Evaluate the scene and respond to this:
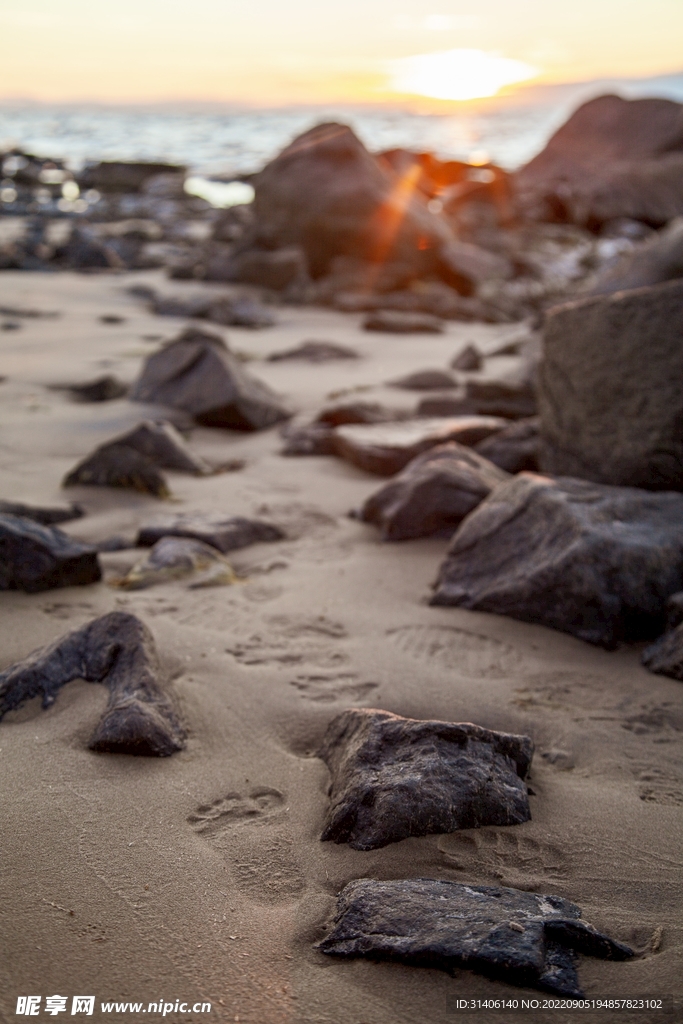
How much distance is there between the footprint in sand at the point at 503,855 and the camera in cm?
187

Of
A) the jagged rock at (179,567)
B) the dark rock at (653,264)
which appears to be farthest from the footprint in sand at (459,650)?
the dark rock at (653,264)

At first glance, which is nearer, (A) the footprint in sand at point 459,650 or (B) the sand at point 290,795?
(B) the sand at point 290,795

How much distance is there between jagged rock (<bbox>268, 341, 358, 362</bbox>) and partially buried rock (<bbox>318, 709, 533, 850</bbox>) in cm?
529

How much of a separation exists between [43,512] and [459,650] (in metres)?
1.83

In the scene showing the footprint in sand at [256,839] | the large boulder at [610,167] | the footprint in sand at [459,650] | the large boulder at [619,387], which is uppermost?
the large boulder at [610,167]

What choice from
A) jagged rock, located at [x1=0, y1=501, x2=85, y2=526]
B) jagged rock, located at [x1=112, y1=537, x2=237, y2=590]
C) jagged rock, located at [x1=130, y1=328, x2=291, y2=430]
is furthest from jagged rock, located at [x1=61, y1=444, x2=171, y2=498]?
jagged rock, located at [x1=130, y1=328, x2=291, y2=430]

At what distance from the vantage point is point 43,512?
3.74m

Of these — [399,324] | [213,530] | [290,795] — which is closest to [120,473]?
[213,530]

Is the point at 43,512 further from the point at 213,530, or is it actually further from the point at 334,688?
the point at 334,688

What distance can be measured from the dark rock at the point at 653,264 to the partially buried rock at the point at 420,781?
3135 millimetres

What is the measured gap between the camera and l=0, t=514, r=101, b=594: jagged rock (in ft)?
10.1

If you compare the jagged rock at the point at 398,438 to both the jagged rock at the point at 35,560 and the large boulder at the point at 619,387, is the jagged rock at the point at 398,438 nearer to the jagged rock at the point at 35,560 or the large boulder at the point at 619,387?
the large boulder at the point at 619,387

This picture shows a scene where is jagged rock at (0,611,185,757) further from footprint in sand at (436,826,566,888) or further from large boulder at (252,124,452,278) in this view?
large boulder at (252,124,452,278)

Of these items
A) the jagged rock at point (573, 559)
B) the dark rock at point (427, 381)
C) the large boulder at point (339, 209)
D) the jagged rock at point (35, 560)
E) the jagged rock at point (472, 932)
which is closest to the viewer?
the jagged rock at point (472, 932)
